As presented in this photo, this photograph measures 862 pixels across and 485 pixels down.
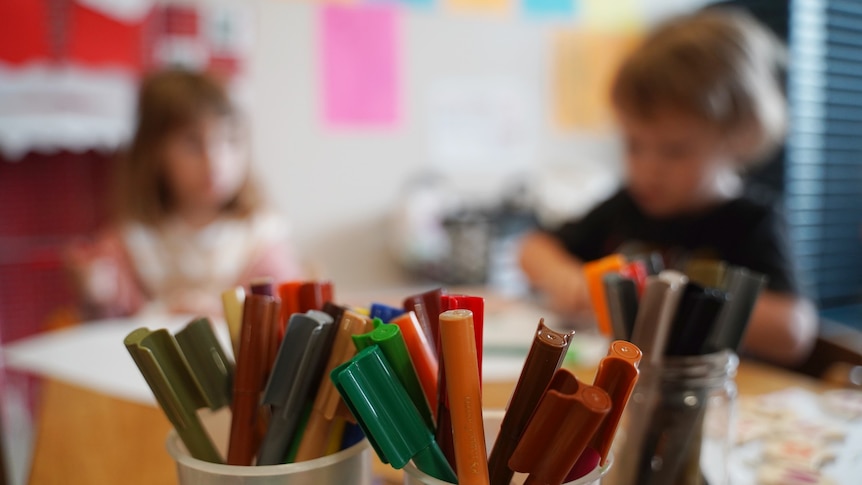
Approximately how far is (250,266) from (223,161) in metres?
0.17

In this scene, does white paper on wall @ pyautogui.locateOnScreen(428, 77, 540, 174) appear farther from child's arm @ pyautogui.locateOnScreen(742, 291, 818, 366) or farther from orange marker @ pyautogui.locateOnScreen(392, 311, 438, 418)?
orange marker @ pyautogui.locateOnScreen(392, 311, 438, 418)

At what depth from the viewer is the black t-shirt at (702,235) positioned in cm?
68

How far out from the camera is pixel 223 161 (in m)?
0.95

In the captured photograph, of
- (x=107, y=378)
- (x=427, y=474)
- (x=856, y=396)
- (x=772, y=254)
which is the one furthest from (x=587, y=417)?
(x=772, y=254)

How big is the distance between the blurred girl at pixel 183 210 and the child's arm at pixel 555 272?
0.38 meters

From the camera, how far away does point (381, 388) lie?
204 mm

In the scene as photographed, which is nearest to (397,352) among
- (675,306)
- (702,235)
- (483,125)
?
(675,306)

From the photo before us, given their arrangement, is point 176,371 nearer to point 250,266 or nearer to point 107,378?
point 107,378

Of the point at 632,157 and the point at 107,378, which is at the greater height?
the point at 632,157

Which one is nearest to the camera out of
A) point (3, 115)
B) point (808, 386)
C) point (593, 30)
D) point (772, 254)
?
point (808, 386)

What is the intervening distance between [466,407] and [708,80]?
522mm

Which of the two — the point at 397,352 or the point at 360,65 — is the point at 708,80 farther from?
the point at 360,65

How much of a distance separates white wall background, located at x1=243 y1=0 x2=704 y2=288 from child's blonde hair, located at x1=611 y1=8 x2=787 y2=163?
862 millimetres

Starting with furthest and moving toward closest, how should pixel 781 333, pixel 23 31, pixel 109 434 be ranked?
pixel 23 31, pixel 781 333, pixel 109 434
